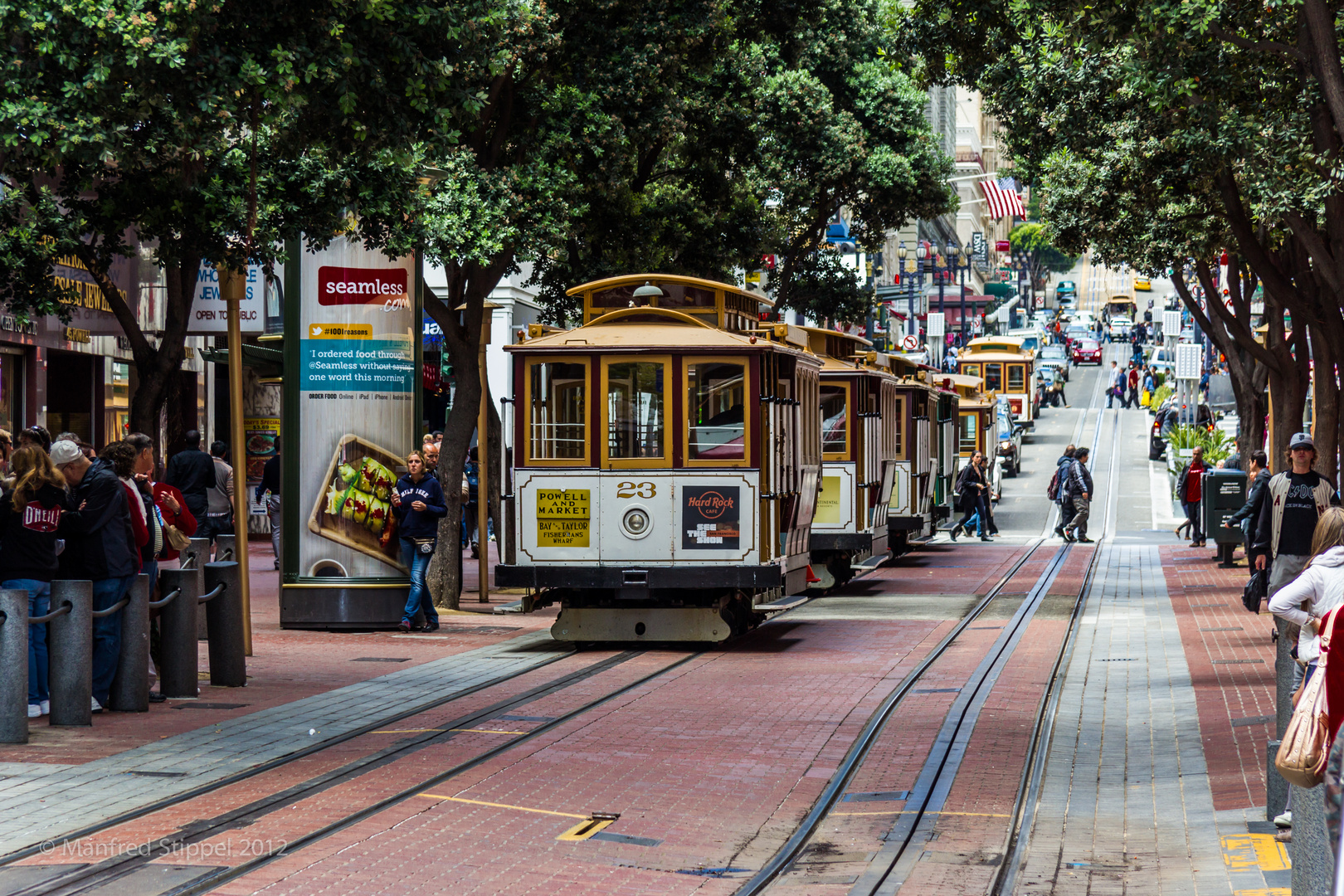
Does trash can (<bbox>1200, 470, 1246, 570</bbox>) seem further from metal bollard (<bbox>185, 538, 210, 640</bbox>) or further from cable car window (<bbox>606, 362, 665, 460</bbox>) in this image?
metal bollard (<bbox>185, 538, 210, 640</bbox>)

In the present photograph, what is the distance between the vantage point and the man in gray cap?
13.1 metres

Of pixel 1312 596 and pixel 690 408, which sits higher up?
pixel 690 408

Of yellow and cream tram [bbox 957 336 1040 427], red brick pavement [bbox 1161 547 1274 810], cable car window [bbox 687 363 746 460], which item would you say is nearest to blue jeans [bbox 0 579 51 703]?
cable car window [bbox 687 363 746 460]

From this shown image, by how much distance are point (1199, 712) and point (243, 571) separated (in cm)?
750

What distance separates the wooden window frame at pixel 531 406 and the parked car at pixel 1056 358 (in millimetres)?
71976

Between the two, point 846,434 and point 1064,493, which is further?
point 1064,493

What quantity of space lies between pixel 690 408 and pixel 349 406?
12.3ft

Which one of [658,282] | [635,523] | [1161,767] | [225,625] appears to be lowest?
[1161,767]

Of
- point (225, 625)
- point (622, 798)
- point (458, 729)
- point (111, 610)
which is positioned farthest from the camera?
point (225, 625)

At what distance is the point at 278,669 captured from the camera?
14258 millimetres

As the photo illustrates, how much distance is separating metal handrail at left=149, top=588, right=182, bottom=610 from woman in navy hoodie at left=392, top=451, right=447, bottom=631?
473cm

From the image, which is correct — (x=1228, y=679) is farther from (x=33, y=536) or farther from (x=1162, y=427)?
(x=1162, y=427)

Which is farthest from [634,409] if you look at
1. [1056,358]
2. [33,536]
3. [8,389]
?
[1056,358]

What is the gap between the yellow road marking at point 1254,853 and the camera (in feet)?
24.6
